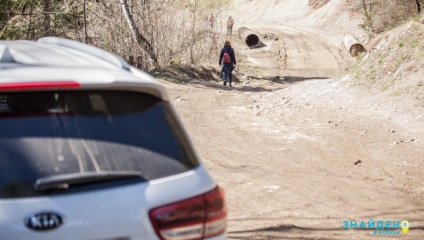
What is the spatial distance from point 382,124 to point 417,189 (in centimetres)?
412

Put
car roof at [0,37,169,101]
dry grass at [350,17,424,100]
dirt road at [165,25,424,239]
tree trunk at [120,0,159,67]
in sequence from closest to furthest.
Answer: car roof at [0,37,169,101]
dirt road at [165,25,424,239]
dry grass at [350,17,424,100]
tree trunk at [120,0,159,67]

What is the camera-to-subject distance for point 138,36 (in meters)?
22.8

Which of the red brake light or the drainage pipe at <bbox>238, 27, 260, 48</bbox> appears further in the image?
the drainage pipe at <bbox>238, 27, 260, 48</bbox>

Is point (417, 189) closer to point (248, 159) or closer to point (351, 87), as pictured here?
point (248, 159)

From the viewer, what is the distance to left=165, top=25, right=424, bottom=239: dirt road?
729 cm

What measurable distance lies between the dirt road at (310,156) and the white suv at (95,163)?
339 centimetres

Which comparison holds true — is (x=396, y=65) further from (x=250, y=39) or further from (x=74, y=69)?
(x=250, y=39)

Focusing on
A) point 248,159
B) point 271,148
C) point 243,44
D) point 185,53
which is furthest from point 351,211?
point 243,44

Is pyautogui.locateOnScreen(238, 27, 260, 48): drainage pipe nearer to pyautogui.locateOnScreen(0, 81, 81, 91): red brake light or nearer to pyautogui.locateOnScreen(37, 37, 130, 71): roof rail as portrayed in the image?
pyautogui.locateOnScreen(37, 37, 130, 71): roof rail

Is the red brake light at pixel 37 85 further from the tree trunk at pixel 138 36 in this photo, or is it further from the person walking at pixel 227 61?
the person walking at pixel 227 61

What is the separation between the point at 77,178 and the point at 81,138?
8.1 inches

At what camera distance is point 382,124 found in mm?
12555

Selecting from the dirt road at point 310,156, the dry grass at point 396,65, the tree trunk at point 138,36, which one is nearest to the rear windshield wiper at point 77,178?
the dirt road at point 310,156

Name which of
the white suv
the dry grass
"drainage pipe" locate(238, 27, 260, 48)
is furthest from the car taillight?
"drainage pipe" locate(238, 27, 260, 48)
